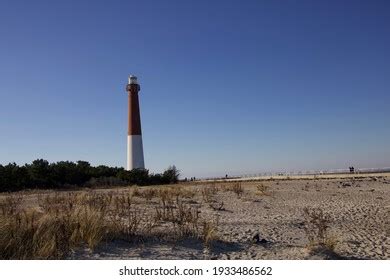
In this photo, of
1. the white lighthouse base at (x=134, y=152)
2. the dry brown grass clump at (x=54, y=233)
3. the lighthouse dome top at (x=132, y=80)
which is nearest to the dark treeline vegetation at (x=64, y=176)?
the white lighthouse base at (x=134, y=152)

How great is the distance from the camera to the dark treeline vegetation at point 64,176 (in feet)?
76.3

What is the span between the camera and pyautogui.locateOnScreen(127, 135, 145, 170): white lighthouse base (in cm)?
3188

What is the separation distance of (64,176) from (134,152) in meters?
7.30

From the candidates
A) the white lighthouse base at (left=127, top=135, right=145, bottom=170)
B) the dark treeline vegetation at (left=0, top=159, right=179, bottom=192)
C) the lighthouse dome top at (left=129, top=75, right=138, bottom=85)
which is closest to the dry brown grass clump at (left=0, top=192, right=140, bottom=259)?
the dark treeline vegetation at (left=0, top=159, right=179, bottom=192)

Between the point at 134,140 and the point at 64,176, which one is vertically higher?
the point at 134,140

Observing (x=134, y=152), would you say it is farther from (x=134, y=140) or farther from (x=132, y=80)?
(x=132, y=80)

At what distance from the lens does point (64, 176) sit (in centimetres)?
2525

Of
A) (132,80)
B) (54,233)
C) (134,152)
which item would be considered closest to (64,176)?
(134,152)

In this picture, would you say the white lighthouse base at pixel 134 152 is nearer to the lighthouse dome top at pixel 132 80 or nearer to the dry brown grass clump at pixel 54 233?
the lighthouse dome top at pixel 132 80

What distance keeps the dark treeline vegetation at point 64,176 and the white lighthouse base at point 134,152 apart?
1.85 metres
